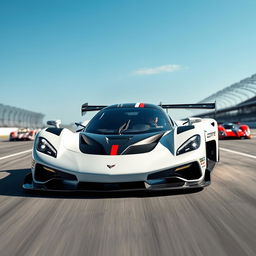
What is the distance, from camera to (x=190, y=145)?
3.60 metres

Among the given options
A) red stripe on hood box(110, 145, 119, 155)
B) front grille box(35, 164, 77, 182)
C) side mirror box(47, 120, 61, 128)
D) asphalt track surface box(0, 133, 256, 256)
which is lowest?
asphalt track surface box(0, 133, 256, 256)

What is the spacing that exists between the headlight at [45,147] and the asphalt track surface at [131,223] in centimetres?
47

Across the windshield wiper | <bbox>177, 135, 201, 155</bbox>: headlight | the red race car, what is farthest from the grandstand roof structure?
<bbox>177, 135, 201, 155</bbox>: headlight

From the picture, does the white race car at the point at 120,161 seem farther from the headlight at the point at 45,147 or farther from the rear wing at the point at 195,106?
the rear wing at the point at 195,106

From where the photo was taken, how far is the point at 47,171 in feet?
11.2

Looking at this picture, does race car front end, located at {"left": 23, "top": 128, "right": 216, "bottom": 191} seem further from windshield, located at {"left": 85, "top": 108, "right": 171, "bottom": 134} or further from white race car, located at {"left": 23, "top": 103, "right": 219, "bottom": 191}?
windshield, located at {"left": 85, "top": 108, "right": 171, "bottom": 134}

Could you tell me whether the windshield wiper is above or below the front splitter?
above

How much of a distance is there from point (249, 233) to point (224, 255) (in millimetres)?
471

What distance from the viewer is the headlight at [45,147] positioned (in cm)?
362

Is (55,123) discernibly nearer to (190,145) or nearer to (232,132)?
(190,145)

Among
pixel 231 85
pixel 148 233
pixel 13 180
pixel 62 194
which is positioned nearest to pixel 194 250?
pixel 148 233

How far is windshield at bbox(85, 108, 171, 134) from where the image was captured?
14.7 ft

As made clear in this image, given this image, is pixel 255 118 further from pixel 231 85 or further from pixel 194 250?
pixel 194 250

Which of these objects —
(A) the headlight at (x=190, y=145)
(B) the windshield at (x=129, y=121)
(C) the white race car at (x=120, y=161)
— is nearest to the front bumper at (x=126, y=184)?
(C) the white race car at (x=120, y=161)
